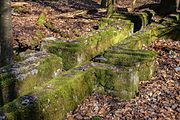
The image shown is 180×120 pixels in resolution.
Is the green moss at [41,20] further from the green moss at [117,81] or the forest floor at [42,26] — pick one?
the green moss at [117,81]

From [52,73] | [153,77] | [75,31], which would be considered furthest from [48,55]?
[75,31]

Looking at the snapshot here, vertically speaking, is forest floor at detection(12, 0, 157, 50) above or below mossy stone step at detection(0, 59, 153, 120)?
above

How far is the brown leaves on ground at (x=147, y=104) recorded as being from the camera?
6.43 m

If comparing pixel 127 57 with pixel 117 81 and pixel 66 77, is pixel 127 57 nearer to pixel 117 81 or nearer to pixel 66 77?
pixel 117 81

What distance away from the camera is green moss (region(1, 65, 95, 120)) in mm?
5484

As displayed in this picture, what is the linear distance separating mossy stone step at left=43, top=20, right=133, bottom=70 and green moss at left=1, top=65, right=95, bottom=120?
125cm

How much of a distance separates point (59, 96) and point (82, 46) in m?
2.83

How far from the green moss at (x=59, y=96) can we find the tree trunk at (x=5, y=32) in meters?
1.72

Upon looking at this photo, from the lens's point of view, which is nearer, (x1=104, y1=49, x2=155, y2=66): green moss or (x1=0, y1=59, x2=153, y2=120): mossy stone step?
(x1=0, y1=59, x2=153, y2=120): mossy stone step

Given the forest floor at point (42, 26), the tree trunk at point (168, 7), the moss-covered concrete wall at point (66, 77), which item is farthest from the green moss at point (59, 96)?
the tree trunk at point (168, 7)

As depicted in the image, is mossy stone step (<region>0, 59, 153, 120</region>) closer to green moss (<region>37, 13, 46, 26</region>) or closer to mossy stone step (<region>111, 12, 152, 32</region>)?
mossy stone step (<region>111, 12, 152, 32</region>)

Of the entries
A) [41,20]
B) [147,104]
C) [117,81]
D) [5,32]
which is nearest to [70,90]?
[117,81]

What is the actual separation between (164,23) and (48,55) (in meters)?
5.80

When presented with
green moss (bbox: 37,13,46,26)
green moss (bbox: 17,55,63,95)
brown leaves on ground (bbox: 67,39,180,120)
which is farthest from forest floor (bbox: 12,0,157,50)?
brown leaves on ground (bbox: 67,39,180,120)
